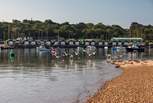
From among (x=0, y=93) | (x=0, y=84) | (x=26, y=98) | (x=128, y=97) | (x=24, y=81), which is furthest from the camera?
→ (x=24, y=81)

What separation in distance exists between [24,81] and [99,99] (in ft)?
55.3

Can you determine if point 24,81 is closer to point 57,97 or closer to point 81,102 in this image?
point 57,97

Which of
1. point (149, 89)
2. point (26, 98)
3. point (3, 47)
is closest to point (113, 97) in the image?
point (149, 89)

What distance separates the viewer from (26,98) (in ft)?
99.2

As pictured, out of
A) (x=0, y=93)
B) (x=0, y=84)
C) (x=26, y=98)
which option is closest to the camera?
(x=26, y=98)

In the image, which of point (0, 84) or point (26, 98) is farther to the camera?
point (0, 84)

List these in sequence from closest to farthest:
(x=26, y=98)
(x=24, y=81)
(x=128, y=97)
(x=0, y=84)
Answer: (x=128, y=97)
(x=26, y=98)
(x=0, y=84)
(x=24, y=81)

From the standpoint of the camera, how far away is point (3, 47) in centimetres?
17875

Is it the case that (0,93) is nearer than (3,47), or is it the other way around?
(0,93)

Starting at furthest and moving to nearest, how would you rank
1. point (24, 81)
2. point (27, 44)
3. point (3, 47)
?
point (27, 44) < point (3, 47) < point (24, 81)

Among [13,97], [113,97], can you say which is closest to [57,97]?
[13,97]

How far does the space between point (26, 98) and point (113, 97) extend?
6.79 meters

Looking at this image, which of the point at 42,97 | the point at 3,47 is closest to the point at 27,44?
the point at 3,47

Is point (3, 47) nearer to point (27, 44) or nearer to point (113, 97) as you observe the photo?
point (27, 44)
